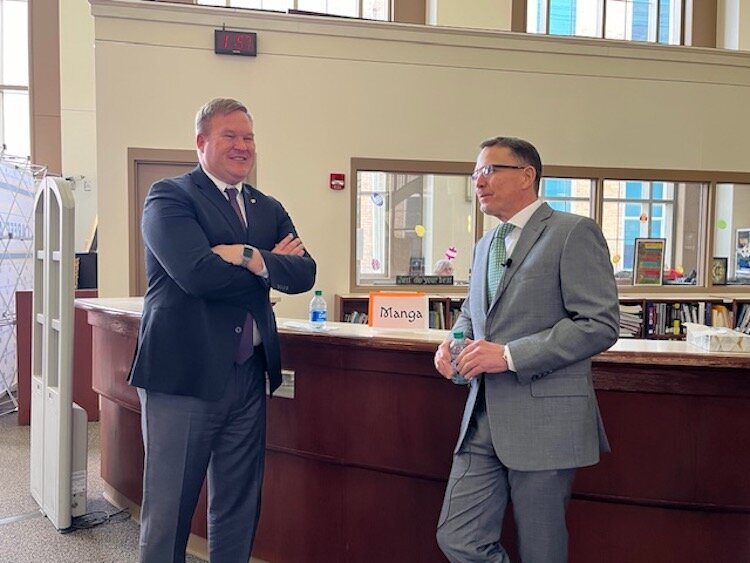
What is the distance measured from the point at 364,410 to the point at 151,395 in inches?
29.4

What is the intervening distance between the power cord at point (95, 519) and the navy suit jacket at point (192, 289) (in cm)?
155

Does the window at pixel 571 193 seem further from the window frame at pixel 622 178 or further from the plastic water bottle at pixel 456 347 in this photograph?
the plastic water bottle at pixel 456 347

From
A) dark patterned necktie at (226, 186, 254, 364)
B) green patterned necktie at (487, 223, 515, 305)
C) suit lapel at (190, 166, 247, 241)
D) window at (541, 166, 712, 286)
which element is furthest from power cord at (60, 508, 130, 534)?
window at (541, 166, 712, 286)

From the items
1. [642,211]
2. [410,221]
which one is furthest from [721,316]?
[410,221]

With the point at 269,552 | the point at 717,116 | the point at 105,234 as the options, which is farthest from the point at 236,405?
the point at 717,116

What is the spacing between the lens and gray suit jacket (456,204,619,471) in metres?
1.62

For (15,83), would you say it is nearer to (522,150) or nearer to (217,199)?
(217,199)

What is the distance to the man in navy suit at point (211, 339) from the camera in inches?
74.2

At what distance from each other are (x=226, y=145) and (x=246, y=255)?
0.35 m

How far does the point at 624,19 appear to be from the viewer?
23.7ft

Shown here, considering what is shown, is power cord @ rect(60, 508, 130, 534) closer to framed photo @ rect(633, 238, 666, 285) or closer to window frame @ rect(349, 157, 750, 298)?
window frame @ rect(349, 157, 750, 298)

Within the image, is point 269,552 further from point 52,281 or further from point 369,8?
point 369,8

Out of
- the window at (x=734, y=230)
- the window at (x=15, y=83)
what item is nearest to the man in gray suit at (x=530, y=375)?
the window at (x=734, y=230)

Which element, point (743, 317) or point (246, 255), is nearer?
point (246, 255)
